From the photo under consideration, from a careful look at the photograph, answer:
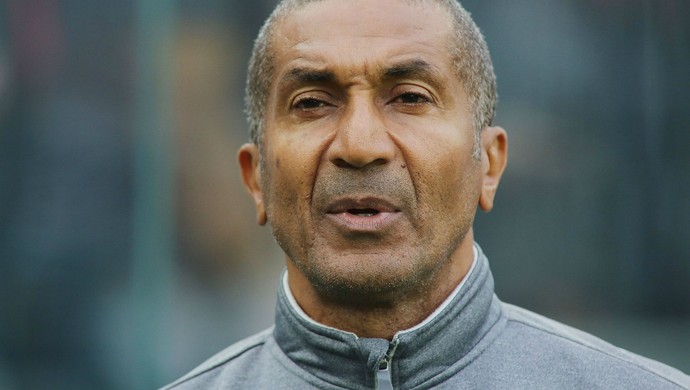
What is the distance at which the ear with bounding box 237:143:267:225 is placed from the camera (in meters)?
2.97


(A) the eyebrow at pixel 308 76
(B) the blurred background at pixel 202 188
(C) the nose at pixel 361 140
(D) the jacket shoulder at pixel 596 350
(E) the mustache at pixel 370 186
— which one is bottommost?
(B) the blurred background at pixel 202 188

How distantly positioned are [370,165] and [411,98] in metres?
0.24

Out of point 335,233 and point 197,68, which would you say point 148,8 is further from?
point 335,233

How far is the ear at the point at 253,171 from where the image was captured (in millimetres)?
2971

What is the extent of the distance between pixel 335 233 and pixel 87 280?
340cm

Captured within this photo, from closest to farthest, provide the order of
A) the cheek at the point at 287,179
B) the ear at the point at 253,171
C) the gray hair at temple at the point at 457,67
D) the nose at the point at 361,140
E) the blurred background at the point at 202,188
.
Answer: the nose at the point at 361,140 → the cheek at the point at 287,179 → the gray hair at temple at the point at 457,67 → the ear at the point at 253,171 → the blurred background at the point at 202,188

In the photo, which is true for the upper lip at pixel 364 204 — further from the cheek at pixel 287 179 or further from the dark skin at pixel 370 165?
the cheek at pixel 287 179

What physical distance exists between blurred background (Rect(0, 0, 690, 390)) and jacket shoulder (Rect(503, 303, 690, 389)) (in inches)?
111

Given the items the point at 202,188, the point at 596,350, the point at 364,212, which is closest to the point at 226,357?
the point at 364,212

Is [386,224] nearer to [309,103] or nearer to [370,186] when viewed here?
[370,186]

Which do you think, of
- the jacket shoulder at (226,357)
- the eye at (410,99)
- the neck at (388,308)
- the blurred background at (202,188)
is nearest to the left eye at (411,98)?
the eye at (410,99)

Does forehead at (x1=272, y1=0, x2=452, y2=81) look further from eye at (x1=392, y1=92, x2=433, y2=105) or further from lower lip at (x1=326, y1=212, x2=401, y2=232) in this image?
lower lip at (x1=326, y1=212, x2=401, y2=232)

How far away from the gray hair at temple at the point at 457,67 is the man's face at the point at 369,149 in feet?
0.15

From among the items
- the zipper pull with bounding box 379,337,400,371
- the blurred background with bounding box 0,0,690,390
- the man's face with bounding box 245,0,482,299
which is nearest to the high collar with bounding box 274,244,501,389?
the zipper pull with bounding box 379,337,400,371
